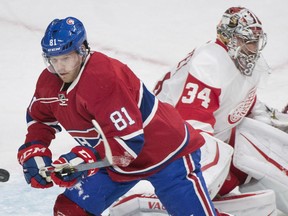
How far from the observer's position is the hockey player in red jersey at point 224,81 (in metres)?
3.16

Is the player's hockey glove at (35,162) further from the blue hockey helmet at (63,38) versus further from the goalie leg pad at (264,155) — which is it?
the goalie leg pad at (264,155)

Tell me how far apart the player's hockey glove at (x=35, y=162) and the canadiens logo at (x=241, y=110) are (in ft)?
3.49

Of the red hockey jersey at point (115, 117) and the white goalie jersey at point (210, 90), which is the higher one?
the red hockey jersey at point (115, 117)

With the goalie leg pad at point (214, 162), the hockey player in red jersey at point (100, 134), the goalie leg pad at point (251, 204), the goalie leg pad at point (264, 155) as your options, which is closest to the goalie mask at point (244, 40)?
the goalie leg pad at point (264, 155)

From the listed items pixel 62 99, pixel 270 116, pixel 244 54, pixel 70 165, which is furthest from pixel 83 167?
pixel 270 116

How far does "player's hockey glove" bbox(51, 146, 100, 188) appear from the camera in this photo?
2295mm

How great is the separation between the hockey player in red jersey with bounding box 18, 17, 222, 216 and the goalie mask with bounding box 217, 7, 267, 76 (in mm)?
738

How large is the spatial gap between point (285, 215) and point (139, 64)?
1.96 m

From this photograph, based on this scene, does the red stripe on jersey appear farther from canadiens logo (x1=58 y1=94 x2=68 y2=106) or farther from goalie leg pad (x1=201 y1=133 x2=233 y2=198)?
goalie leg pad (x1=201 y1=133 x2=233 y2=198)

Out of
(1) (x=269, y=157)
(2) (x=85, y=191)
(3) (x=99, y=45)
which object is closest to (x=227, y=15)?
(1) (x=269, y=157)

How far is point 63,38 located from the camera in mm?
2361

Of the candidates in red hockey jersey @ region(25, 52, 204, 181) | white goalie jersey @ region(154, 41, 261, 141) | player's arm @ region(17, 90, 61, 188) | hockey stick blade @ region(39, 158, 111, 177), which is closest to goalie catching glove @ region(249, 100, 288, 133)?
white goalie jersey @ region(154, 41, 261, 141)

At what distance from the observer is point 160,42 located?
550 centimetres

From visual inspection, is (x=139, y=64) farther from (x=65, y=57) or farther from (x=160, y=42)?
(x=65, y=57)
